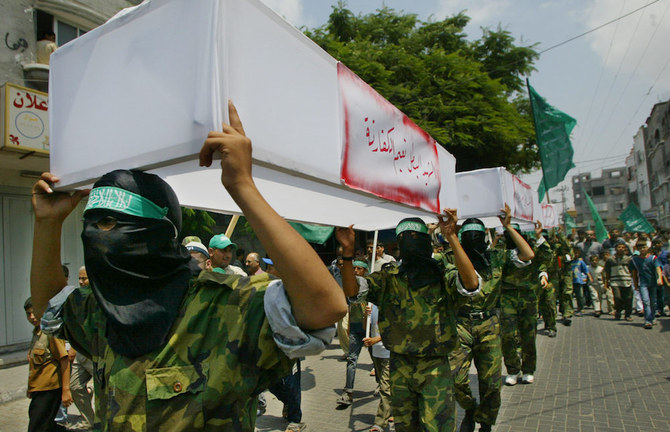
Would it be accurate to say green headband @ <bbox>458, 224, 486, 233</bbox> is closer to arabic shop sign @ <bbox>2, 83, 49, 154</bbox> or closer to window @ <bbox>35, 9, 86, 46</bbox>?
arabic shop sign @ <bbox>2, 83, 49, 154</bbox>

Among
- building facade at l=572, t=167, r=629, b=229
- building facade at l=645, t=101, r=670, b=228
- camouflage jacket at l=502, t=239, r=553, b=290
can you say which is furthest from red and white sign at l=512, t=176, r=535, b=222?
building facade at l=572, t=167, r=629, b=229

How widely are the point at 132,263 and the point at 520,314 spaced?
6195mm

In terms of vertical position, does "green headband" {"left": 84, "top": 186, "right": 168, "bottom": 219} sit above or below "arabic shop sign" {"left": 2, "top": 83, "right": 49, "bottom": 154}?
below

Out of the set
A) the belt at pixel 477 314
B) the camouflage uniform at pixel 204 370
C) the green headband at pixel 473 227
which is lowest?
the belt at pixel 477 314

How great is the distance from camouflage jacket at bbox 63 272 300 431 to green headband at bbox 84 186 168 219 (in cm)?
27

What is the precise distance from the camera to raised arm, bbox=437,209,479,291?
10.3 feet

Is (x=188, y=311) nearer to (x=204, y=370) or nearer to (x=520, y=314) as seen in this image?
(x=204, y=370)

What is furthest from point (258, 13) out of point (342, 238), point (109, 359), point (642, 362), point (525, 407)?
point (642, 362)

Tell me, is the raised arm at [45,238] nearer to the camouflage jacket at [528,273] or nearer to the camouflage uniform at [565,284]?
the camouflage jacket at [528,273]

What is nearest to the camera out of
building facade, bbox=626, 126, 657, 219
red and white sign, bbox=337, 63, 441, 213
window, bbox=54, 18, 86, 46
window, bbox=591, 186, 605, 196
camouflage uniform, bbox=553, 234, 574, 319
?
red and white sign, bbox=337, 63, 441, 213

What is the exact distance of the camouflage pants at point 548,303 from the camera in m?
8.73

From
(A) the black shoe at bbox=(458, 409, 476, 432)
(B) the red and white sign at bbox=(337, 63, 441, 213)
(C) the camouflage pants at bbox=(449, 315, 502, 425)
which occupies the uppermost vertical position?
(B) the red and white sign at bbox=(337, 63, 441, 213)

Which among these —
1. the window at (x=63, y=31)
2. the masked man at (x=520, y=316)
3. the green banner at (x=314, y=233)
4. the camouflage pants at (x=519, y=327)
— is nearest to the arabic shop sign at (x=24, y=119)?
the window at (x=63, y=31)

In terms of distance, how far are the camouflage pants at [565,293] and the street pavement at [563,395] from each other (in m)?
2.13
